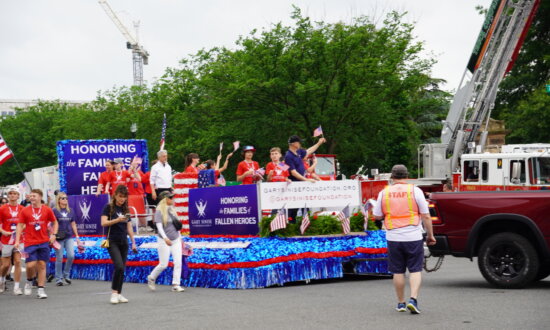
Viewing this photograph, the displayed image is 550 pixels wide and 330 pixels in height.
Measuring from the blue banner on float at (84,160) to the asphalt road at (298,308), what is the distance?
5933 mm

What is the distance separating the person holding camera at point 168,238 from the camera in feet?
42.2

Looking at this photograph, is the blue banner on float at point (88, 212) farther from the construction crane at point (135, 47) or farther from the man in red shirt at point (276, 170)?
the construction crane at point (135, 47)

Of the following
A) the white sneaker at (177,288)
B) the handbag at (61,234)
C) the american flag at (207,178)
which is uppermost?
the american flag at (207,178)

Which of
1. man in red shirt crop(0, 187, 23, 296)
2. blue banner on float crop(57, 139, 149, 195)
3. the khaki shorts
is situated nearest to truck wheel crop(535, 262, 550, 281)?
man in red shirt crop(0, 187, 23, 296)

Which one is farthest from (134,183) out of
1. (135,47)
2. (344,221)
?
(135,47)

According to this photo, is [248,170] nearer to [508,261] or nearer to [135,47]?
[508,261]

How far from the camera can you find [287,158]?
45.7 ft

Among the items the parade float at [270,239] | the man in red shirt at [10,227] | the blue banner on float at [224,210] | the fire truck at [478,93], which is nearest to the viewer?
the parade float at [270,239]

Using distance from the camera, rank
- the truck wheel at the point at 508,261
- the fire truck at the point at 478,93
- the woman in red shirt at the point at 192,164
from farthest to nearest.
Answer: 1. the fire truck at the point at 478,93
2. the woman in red shirt at the point at 192,164
3. the truck wheel at the point at 508,261

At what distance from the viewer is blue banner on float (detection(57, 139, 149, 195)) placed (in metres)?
19.2

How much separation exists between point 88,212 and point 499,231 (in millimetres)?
9450

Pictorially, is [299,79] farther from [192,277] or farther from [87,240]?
[192,277]

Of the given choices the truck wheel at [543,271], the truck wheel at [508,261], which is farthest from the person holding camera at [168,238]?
the truck wheel at [543,271]

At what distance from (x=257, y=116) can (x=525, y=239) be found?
23.2m
